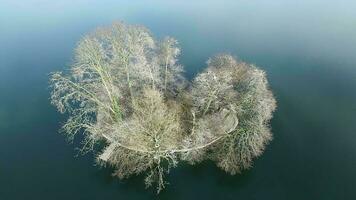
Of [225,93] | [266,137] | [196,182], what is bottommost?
[196,182]

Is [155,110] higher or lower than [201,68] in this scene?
higher

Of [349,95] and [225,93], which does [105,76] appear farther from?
[349,95]

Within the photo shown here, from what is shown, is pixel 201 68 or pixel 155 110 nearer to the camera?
pixel 155 110

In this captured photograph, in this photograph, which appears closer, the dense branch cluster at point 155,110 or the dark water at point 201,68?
the dense branch cluster at point 155,110

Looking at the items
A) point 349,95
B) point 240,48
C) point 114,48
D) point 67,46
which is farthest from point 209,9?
point 114,48
